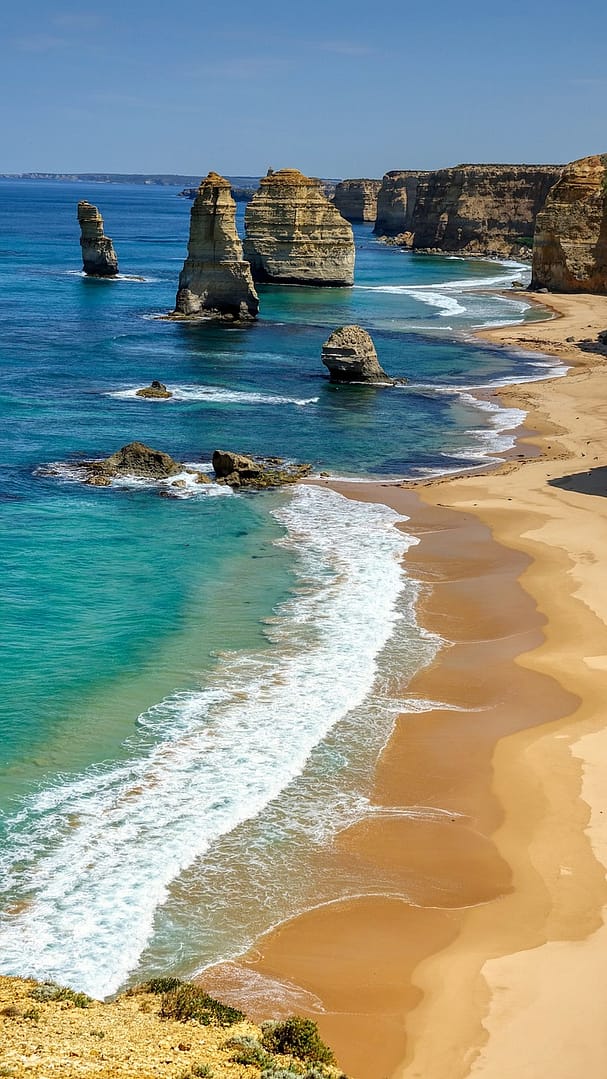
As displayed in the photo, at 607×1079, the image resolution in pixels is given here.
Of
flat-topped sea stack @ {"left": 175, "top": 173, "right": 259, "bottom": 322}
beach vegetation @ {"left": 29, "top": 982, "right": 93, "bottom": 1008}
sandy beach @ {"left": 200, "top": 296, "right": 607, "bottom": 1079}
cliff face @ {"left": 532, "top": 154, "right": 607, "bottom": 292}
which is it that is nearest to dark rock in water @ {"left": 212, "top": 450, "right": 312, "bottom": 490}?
sandy beach @ {"left": 200, "top": 296, "right": 607, "bottom": 1079}

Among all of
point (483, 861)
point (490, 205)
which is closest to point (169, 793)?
point (483, 861)

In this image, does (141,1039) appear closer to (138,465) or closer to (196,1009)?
(196,1009)

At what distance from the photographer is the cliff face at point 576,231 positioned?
279 feet

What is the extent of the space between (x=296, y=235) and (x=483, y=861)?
83423mm

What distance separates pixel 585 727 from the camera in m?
17.6

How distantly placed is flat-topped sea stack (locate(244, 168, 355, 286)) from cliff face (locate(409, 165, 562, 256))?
179 feet

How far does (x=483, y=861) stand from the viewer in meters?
14.1

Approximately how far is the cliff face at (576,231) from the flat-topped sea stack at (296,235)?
16659 millimetres

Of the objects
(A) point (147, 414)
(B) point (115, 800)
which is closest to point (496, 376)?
(A) point (147, 414)

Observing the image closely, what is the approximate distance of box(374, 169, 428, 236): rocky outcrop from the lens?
176000 mm

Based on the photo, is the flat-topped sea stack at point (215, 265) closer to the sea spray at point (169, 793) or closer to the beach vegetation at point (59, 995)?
the sea spray at point (169, 793)

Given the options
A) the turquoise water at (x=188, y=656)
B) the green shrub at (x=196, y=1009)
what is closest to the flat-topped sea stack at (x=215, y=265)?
the turquoise water at (x=188, y=656)

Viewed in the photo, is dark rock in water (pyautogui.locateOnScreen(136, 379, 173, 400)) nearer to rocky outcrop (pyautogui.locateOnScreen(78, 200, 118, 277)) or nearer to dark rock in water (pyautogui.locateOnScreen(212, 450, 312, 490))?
dark rock in water (pyautogui.locateOnScreen(212, 450, 312, 490))

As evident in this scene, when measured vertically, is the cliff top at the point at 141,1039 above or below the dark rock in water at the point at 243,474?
below
